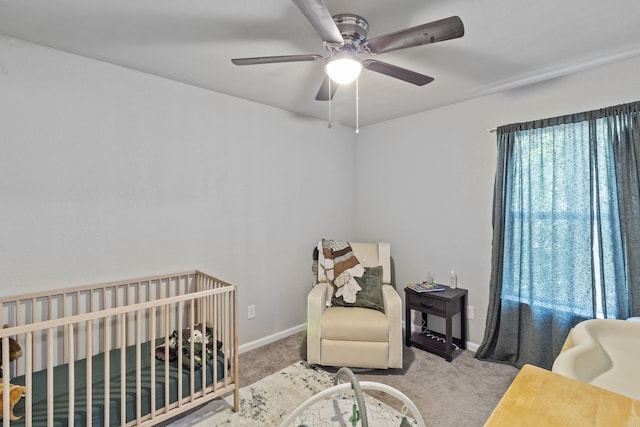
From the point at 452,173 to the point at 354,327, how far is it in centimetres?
173

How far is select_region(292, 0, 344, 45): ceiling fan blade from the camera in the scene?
1.18m

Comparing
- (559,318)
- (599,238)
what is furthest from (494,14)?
(559,318)

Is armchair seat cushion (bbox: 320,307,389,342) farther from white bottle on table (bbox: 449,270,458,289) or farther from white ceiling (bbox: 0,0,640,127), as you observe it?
white ceiling (bbox: 0,0,640,127)

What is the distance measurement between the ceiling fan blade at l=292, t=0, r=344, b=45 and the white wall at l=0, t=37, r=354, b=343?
1.64 m

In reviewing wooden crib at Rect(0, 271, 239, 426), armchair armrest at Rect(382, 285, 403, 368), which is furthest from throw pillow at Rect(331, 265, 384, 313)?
wooden crib at Rect(0, 271, 239, 426)

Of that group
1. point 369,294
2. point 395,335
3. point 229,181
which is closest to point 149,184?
point 229,181

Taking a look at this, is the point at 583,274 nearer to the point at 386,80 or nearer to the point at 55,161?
the point at 386,80

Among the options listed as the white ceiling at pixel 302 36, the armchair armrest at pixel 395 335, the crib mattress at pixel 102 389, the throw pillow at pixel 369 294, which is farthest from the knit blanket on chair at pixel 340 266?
the white ceiling at pixel 302 36

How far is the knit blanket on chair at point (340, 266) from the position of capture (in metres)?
2.97

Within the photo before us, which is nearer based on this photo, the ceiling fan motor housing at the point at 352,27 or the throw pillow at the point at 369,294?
the ceiling fan motor housing at the point at 352,27

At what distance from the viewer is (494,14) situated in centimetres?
166

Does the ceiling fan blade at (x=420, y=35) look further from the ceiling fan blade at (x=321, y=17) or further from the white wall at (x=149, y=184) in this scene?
the white wall at (x=149, y=184)

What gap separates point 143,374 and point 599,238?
3068mm

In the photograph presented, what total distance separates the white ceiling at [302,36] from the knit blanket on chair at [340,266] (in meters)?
1.51
